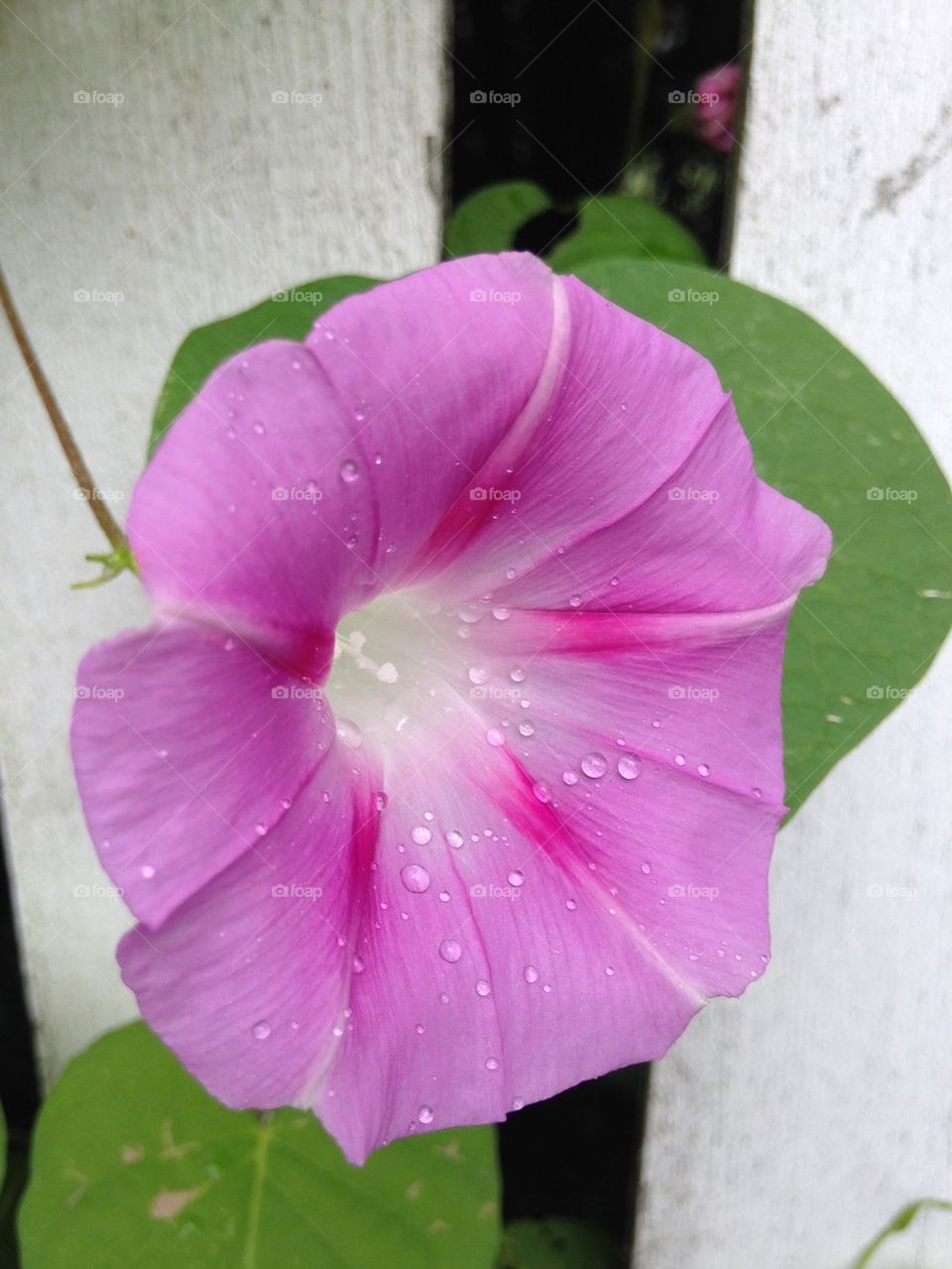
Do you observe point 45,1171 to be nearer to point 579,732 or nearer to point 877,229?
point 579,732

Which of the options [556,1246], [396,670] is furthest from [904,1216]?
[396,670]

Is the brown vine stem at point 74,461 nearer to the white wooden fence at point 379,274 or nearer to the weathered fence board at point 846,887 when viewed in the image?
the white wooden fence at point 379,274

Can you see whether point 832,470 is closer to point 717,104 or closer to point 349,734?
point 349,734

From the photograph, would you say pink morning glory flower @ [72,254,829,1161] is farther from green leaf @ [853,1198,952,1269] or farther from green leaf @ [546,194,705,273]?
green leaf @ [853,1198,952,1269]

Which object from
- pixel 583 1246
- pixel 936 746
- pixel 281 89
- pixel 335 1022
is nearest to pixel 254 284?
pixel 281 89

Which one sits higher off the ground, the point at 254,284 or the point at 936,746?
the point at 254,284
